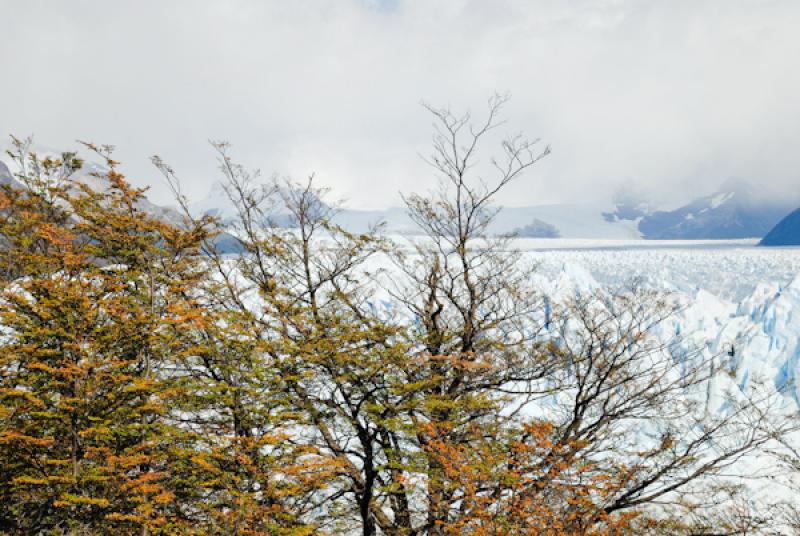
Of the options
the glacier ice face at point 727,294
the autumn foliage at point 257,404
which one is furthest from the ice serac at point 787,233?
the autumn foliage at point 257,404

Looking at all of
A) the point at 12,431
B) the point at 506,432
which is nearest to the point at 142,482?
the point at 12,431

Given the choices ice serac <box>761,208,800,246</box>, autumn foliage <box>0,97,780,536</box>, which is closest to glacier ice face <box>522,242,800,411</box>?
autumn foliage <box>0,97,780,536</box>

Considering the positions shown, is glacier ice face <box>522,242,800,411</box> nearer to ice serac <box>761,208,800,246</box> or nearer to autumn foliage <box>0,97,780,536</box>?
autumn foliage <box>0,97,780,536</box>

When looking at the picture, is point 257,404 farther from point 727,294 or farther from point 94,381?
point 727,294

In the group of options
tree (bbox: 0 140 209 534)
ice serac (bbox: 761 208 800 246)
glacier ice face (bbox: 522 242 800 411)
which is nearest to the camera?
tree (bbox: 0 140 209 534)

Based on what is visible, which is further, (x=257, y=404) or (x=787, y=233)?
(x=787, y=233)

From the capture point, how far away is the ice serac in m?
97.6

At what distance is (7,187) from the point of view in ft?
41.2

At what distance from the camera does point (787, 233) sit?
99.1 metres

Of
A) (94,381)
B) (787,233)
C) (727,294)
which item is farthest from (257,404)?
(787,233)

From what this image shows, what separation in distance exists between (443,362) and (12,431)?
657cm

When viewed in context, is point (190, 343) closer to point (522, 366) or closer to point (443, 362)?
point (443, 362)

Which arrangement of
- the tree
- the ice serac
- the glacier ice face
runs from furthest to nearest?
the ice serac, the glacier ice face, the tree

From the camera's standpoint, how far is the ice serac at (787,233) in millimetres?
97562
